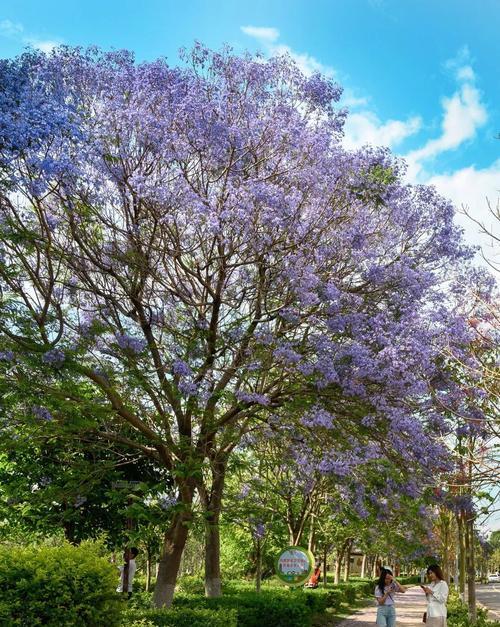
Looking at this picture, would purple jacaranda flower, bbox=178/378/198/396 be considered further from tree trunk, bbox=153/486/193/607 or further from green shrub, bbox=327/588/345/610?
green shrub, bbox=327/588/345/610

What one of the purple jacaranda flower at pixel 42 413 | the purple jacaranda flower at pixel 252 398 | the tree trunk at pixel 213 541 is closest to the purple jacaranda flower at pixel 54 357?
the purple jacaranda flower at pixel 42 413

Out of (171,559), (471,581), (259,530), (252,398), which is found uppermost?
(252,398)

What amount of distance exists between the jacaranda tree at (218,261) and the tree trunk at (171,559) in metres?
0.02

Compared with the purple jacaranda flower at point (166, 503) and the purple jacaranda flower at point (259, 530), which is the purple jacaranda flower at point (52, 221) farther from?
the purple jacaranda flower at point (259, 530)

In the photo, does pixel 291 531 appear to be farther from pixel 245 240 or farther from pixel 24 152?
pixel 24 152

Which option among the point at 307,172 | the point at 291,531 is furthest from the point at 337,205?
the point at 291,531

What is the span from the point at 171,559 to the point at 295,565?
4310mm

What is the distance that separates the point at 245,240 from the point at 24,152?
3.53 metres

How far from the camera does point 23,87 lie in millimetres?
8484

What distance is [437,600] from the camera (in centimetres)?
973

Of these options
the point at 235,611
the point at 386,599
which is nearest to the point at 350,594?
the point at 386,599

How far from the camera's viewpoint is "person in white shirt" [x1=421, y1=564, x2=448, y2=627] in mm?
9672

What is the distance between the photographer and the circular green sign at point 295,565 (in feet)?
50.3

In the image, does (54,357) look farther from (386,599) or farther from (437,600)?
(386,599)
